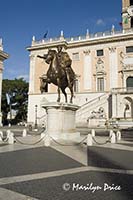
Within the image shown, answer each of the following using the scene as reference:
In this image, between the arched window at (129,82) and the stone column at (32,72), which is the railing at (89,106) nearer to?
the arched window at (129,82)

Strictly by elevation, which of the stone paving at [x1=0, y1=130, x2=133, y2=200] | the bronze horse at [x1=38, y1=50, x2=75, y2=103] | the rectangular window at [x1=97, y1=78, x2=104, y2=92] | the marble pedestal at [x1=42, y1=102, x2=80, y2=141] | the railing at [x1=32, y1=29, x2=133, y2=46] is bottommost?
the stone paving at [x1=0, y1=130, x2=133, y2=200]

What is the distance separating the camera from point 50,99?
47.6 meters

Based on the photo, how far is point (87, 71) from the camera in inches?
1842

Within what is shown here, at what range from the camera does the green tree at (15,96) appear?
60.9 m

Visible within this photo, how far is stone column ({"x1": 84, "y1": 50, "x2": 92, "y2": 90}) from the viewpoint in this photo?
151ft

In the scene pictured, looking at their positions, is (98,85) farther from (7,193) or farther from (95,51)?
(7,193)

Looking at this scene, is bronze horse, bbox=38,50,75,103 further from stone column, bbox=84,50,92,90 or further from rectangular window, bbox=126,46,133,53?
rectangular window, bbox=126,46,133,53

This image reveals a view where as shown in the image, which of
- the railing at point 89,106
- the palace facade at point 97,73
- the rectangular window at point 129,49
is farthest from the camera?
the rectangular window at point 129,49

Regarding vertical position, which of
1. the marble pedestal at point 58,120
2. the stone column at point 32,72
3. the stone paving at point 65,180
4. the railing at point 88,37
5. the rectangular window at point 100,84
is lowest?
the stone paving at point 65,180

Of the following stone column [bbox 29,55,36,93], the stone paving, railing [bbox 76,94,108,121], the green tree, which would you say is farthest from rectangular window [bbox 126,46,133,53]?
the stone paving

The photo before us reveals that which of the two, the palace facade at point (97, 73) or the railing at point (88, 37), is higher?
the railing at point (88, 37)

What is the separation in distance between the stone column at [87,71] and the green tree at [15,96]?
21.7 m

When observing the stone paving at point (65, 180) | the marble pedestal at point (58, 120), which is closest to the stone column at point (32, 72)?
the marble pedestal at point (58, 120)

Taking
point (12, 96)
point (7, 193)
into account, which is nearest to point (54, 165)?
point (7, 193)
